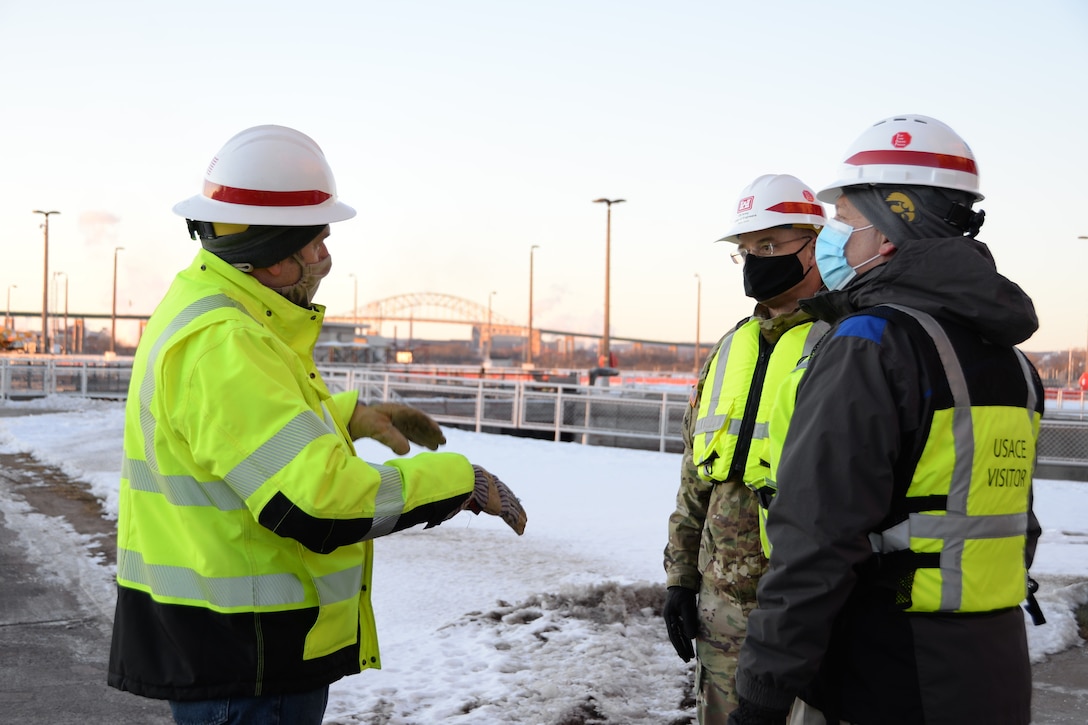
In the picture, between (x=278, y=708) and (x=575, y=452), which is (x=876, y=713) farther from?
(x=575, y=452)

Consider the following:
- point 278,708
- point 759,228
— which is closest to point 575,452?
point 759,228

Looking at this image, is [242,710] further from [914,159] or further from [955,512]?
[914,159]

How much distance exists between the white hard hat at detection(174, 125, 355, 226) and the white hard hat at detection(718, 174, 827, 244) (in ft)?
5.62

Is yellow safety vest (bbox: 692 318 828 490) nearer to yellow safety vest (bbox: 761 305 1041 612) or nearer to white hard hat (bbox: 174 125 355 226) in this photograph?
A: yellow safety vest (bbox: 761 305 1041 612)

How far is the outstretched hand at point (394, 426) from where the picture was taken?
2553mm

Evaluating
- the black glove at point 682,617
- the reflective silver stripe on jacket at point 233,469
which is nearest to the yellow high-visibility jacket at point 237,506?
the reflective silver stripe on jacket at point 233,469

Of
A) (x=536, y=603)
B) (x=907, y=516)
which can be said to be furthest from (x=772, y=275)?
(x=536, y=603)

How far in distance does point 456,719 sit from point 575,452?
35.3 feet

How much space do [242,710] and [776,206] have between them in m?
2.54

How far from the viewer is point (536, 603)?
6.38 metres

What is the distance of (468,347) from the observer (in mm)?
179500

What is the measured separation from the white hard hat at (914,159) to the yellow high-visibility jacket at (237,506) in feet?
4.16

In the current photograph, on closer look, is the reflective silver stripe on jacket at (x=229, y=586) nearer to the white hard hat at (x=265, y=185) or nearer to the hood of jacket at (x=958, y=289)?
Answer: the white hard hat at (x=265, y=185)

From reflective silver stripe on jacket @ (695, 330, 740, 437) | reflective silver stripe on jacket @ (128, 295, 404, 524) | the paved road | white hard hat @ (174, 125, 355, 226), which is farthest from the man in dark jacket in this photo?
the paved road
